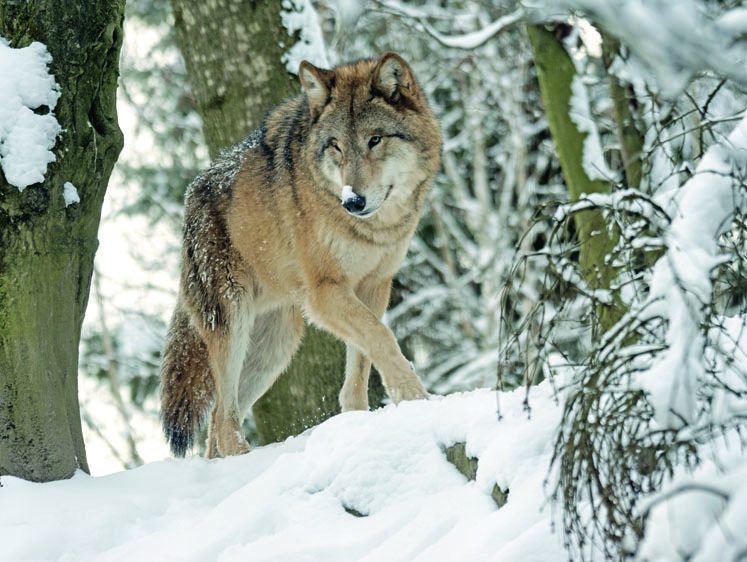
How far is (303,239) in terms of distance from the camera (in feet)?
17.3

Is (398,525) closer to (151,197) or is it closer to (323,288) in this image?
(323,288)

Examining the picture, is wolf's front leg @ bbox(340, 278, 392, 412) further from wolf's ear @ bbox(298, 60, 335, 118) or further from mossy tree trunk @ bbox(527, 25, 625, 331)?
mossy tree trunk @ bbox(527, 25, 625, 331)

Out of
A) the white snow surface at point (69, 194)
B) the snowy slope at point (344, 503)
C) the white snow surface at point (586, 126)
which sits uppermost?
the white snow surface at point (586, 126)

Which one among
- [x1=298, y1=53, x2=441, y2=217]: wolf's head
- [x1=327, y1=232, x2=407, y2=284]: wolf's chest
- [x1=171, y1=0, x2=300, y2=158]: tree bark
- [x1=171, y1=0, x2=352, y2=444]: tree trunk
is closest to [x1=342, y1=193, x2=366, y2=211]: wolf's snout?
[x1=298, y1=53, x2=441, y2=217]: wolf's head

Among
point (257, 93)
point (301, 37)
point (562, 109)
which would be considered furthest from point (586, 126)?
point (257, 93)

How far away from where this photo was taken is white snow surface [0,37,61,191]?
13.3 feet

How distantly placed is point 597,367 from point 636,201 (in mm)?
568

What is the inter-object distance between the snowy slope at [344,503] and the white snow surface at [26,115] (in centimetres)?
144

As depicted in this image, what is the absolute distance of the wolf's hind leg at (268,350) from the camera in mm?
5918

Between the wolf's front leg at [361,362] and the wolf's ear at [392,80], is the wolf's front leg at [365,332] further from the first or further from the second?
the wolf's ear at [392,80]

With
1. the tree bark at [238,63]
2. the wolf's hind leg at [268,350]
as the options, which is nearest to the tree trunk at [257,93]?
the tree bark at [238,63]

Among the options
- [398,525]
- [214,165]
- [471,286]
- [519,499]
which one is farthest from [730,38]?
[471,286]

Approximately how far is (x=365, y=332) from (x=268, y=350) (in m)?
1.19

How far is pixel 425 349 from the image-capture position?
599 inches
